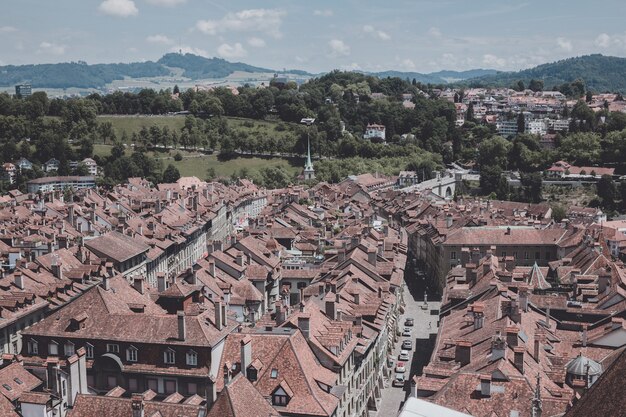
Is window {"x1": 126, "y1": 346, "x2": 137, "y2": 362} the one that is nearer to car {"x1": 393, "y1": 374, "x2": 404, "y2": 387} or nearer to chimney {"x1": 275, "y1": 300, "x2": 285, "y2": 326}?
chimney {"x1": 275, "y1": 300, "x2": 285, "y2": 326}

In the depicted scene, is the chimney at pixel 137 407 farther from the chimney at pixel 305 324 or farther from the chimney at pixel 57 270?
the chimney at pixel 57 270

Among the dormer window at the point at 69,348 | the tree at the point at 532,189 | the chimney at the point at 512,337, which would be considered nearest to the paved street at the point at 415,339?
the chimney at the point at 512,337

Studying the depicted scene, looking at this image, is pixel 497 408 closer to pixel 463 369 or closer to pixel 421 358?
pixel 463 369

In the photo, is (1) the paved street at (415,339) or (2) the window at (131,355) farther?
(1) the paved street at (415,339)

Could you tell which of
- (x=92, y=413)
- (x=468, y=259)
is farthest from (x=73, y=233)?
(x=92, y=413)

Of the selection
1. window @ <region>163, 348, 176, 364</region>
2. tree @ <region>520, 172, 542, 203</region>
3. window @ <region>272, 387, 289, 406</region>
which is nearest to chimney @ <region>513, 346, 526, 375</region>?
window @ <region>272, 387, 289, 406</region>
